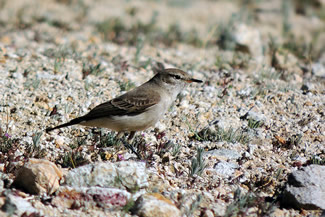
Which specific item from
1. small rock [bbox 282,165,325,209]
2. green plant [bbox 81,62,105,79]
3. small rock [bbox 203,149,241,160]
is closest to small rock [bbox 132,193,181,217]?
small rock [bbox 282,165,325,209]

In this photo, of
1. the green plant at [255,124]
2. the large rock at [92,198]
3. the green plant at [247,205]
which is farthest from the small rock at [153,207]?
the green plant at [255,124]

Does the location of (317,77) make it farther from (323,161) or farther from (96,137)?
(96,137)

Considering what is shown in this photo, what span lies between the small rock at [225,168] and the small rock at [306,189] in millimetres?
831

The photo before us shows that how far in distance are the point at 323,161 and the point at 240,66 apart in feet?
13.5

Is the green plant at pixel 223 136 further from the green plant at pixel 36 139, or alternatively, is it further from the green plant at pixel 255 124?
the green plant at pixel 36 139

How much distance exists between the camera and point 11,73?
8.59 meters

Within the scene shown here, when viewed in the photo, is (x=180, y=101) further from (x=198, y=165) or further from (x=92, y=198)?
(x=92, y=198)

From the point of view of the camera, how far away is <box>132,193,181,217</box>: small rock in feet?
16.5

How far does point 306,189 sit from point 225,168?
1.17 meters

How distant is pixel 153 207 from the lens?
5.04 meters

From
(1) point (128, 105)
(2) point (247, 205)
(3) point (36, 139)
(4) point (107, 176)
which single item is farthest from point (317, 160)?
(3) point (36, 139)

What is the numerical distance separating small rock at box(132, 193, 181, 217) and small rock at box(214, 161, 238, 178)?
1.27m

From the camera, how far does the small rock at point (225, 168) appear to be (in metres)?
6.24

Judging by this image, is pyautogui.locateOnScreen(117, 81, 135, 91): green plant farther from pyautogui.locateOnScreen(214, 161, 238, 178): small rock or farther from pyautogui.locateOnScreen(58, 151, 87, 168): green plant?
pyautogui.locateOnScreen(214, 161, 238, 178): small rock
